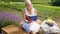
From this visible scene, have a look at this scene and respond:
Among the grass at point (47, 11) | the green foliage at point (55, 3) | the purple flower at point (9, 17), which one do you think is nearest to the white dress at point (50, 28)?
the grass at point (47, 11)

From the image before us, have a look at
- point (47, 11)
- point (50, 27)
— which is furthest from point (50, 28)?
point (47, 11)

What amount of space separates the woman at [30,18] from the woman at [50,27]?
9 cm

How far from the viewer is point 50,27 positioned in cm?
228

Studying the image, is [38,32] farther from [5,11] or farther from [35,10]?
[5,11]

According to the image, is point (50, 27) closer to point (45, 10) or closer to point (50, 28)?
point (50, 28)

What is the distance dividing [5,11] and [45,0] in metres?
0.50

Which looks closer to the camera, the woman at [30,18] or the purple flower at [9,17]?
the woman at [30,18]

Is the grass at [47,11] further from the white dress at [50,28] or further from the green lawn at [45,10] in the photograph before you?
the white dress at [50,28]

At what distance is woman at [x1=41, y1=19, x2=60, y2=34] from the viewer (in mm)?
2283

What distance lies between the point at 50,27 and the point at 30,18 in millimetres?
252

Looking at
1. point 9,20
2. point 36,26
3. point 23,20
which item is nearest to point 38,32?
A: point 36,26

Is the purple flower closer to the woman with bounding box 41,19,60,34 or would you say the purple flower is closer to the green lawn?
the green lawn

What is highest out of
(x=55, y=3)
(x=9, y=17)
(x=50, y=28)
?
(x=55, y=3)

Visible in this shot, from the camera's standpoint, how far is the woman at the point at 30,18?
2.23 m
